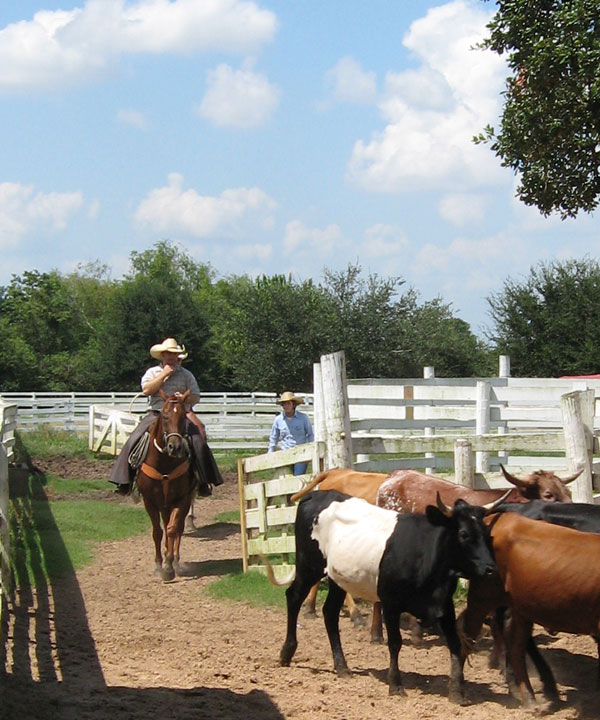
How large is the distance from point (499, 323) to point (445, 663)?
101 ft

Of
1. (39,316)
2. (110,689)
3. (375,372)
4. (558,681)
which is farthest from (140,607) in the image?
(39,316)

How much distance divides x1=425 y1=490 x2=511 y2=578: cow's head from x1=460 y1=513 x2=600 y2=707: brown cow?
0.51 feet

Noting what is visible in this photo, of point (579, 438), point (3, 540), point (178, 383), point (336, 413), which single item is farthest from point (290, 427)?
point (579, 438)

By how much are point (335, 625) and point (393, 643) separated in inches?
24.6

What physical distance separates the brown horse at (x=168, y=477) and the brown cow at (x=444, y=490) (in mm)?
3238

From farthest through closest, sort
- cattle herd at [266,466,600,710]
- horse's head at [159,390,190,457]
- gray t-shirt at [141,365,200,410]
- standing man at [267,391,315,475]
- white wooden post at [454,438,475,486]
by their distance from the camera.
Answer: standing man at [267,391,315,475]
gray t-shirt at [141,365,200,410]
horse's head at [159,390,190,457]
white wooden post at [454,438,475,486]
cattle herd at [266,466,600,710]

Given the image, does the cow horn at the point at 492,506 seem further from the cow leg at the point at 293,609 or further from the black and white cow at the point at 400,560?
the cow leg at the point at 293,609

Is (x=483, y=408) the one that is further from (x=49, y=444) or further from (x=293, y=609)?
(x=49, y=444)

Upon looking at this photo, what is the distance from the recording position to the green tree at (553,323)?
34344 millimetres

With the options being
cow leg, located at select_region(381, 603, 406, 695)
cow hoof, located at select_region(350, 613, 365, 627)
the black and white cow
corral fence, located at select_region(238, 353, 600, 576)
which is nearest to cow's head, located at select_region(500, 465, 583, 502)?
corral fence, located at select_region(238, 353, 600, 576)

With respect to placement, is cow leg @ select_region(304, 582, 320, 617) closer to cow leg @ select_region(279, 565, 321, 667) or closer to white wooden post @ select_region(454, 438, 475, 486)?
cow leg @ select_region(279, 565, 321, 667)

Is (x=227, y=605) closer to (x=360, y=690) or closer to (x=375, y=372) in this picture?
(x=360, y=690)

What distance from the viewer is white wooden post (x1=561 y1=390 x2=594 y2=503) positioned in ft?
24.5

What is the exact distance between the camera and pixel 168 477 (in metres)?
10.2
